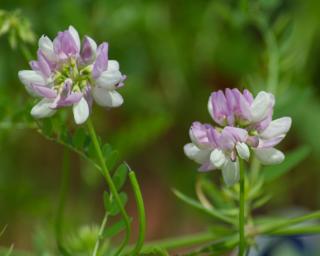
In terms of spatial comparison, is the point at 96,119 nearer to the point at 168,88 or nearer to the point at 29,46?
the point at 168,88

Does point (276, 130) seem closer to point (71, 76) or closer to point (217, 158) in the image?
point (217, 158)

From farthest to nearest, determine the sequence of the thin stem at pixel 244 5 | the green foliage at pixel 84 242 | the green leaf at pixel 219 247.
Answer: the thin stem at pixel 244 5 < the green foliage at pixel 84 242 < the green leaf at pixel 219 247

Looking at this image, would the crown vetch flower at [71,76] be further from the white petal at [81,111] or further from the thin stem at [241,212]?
the thin stem at [241,212]

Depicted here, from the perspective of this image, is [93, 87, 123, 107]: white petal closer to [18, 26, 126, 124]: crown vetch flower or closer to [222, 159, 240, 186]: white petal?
[18, 26, 126, 124]: crown vetch flower

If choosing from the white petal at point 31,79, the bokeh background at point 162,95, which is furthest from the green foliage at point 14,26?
the bokeh background at point 162,95

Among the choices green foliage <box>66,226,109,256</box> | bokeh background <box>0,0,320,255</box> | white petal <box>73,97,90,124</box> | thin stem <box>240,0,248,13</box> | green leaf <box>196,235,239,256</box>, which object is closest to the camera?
white petal <box>73,97,90,124</box>

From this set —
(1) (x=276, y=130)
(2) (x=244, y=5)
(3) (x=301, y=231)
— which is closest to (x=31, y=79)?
(1) (x=276, y=130)

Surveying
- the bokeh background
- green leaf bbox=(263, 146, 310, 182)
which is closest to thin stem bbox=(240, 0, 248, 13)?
green leaf bbox=(263, 146, 310, 182)
